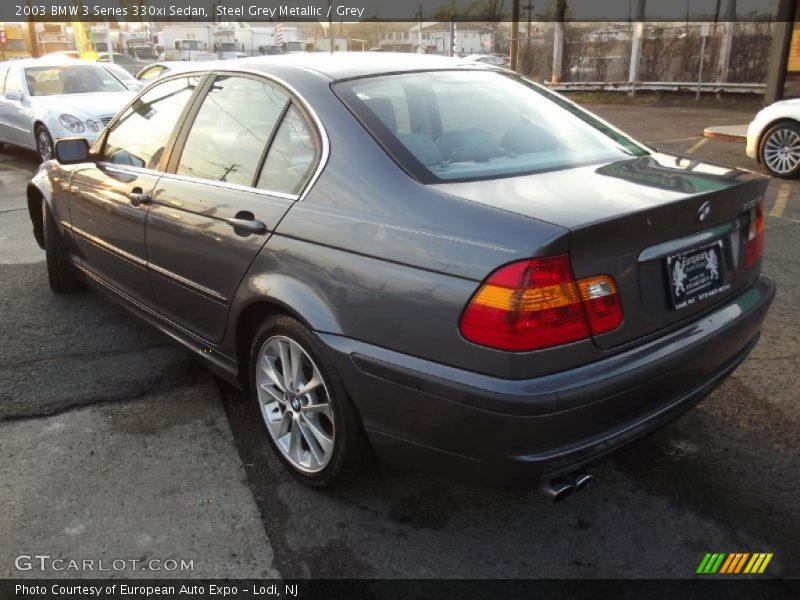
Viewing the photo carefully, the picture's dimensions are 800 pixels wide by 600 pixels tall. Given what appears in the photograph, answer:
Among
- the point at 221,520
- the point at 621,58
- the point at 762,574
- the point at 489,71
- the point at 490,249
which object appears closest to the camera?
the point at 490,249

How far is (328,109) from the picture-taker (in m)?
2.68

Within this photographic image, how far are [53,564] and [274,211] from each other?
147 cm

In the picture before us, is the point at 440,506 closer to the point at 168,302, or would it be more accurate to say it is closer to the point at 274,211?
the point at 274,211

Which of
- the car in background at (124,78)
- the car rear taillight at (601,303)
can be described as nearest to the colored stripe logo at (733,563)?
the car rear taillight at (601,303)

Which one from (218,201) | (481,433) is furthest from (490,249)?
(218,201)

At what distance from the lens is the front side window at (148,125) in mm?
3508

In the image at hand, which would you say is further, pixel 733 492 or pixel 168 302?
pixel 168 302

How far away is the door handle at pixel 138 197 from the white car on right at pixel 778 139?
8039 millimetres

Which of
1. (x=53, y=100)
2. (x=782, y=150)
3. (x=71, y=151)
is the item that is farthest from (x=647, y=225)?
(x=53, y=100)

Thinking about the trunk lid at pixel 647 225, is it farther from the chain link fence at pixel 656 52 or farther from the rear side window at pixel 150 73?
the chain link fence at pixel 656 52

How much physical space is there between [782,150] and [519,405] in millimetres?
8405

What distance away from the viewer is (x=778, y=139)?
884 cm

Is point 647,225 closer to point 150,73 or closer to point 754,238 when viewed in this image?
point 754,238

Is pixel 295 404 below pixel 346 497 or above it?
above
